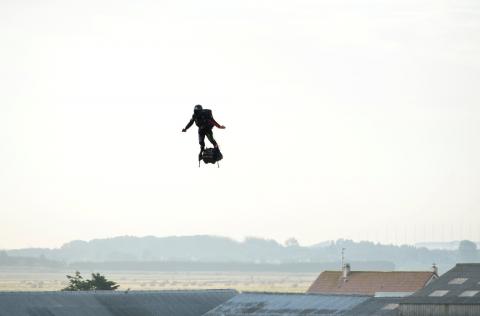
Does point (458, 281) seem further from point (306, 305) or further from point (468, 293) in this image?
point (306, 305)

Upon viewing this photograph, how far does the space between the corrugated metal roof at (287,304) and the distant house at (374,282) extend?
466 inches

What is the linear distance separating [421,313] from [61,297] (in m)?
32.7

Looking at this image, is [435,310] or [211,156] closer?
[211,156]

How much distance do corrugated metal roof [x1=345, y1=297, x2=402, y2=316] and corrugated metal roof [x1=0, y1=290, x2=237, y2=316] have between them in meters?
19.5

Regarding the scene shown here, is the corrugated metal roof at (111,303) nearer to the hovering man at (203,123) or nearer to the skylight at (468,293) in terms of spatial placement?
the skylight at (468,293)

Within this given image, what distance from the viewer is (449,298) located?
141m

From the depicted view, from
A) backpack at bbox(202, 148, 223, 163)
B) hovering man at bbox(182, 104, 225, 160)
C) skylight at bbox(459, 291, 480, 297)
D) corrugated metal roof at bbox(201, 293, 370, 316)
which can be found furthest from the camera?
A: corrugated metal roof at bbox(201, 293, 370, 316)

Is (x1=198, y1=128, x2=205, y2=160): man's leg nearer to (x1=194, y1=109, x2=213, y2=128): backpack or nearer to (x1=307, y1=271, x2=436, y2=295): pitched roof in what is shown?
(x1=194, y1=109, x2=213, y2=128): backpack

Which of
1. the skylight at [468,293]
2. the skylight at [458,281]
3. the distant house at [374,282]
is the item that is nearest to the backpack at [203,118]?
the skylight at [468,293]

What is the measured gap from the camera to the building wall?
13850 cm

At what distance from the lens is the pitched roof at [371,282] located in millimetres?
168250

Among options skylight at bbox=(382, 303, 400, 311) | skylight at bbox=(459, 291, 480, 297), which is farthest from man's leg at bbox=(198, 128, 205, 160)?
skylight at bbox=(382, 303, 400, 311)

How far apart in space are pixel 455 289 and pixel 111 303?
107 ft

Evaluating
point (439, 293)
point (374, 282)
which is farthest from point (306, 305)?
point (374, 282)
